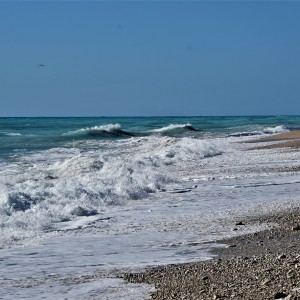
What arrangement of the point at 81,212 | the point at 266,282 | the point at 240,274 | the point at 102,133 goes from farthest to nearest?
the point at 102,133
the point at 81,212
the point at 240,274
the point at 266,282

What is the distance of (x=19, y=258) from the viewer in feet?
29.4

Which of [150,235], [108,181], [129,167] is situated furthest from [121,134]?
[150,235]

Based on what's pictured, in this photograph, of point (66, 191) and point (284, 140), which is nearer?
point (66, 191)

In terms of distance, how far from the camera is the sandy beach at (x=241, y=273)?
21.7 feet

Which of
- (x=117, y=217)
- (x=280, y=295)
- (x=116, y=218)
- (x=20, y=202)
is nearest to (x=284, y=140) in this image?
(x=20, y=202)

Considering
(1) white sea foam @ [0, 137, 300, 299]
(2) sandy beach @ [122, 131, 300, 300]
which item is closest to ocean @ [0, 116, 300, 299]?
(1) white sea foam @ [0, 137, 300, 299]

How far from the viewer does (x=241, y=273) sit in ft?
24.4

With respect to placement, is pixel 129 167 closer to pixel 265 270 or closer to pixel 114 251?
pixel 114 251

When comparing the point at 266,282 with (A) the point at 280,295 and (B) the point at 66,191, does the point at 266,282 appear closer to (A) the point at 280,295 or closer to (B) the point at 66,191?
(A) the point at 280,295

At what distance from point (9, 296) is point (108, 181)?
9804 mm

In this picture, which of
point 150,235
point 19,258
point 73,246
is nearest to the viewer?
point 19,258

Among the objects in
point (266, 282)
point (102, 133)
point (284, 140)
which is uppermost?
point (266, 282)

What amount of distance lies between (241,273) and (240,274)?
5 centimetres

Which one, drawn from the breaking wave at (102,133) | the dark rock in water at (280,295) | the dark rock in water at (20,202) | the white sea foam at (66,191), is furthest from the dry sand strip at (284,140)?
the dark rock in water at (280,295)
